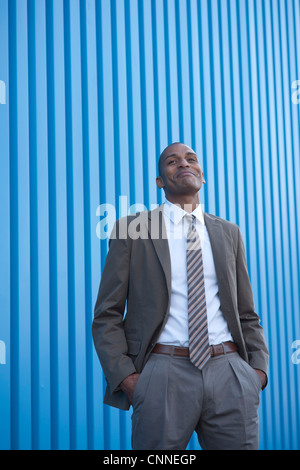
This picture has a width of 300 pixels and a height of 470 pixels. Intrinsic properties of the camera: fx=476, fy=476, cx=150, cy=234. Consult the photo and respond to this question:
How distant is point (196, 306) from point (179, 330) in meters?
0.13

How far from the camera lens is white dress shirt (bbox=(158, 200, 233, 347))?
6.90ft

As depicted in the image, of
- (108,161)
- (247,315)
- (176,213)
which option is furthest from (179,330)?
(108,161)

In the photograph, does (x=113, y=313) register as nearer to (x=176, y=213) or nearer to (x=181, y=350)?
(x=181, y=350)

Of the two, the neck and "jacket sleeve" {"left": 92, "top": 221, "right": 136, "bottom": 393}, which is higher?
the neck

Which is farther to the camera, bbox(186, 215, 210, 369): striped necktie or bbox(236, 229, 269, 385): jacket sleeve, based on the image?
bbox(236, 229, 269, 385): jacket sleeve

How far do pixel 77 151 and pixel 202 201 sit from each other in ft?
3.71

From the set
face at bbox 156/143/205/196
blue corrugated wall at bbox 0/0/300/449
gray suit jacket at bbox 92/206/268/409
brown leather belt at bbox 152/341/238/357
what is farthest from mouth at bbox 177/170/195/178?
blue corrugated wall at bbox 0/0/300/449

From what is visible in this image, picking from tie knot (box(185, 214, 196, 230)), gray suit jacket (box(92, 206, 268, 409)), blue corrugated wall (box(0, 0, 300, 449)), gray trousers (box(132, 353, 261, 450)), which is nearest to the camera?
gray trousers (box(132, 353, 261, 450))

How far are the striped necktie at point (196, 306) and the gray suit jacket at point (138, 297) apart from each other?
0.09 metres

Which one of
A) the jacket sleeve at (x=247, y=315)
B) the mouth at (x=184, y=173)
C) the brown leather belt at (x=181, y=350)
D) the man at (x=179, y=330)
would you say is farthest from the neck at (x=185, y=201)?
the brown leather belt at (x=181, y=350)

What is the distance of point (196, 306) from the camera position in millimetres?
2092

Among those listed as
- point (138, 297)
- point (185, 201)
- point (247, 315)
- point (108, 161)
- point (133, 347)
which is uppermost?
point (108, 161)

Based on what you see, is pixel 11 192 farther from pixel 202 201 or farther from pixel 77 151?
pixel 202 201

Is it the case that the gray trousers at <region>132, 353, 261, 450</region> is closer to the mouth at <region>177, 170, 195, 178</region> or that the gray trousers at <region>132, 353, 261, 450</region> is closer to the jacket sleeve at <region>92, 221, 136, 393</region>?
the jacket sleeve at <region>92, 221, 136, 393</region>
